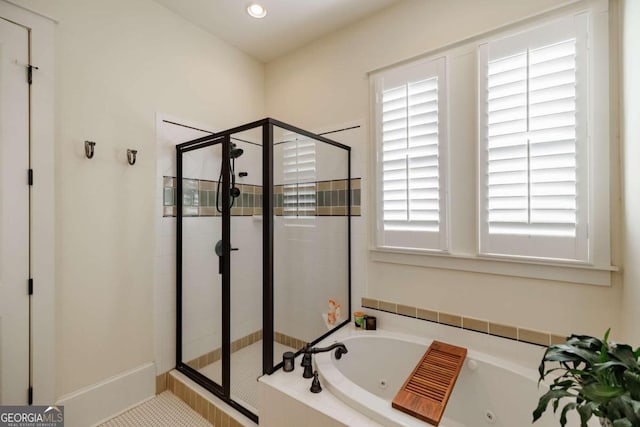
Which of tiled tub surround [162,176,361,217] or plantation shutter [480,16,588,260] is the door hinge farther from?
plantation shutter [480,16,588,260]

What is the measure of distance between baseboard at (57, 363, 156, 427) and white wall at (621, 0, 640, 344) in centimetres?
271

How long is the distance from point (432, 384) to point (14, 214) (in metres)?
2.27

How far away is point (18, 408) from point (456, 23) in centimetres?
328

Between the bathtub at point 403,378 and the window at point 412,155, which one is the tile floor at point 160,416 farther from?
the window at point 412,155


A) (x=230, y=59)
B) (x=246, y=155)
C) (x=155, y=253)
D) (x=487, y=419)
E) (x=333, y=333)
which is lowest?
(x=487, y=419)

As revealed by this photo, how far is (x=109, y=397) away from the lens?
5.67 ft

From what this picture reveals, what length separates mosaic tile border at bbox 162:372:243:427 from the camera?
1.65 metres

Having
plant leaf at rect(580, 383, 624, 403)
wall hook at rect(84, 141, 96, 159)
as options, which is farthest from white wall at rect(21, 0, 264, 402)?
plant leaf at rect(580, 383, 624, 403)

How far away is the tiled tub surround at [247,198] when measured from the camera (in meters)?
1.83

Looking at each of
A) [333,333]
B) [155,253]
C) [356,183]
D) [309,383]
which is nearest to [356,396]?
[309,383]

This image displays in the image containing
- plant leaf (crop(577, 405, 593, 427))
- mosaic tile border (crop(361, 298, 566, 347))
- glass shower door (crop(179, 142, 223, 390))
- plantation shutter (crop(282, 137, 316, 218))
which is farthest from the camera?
glass shower door (crop(179, 142, 223, 390))

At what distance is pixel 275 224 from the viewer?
1632 millimetres

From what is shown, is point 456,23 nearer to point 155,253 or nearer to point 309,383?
point 309,383

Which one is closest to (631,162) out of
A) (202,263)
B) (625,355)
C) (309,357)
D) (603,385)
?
(625,355)
